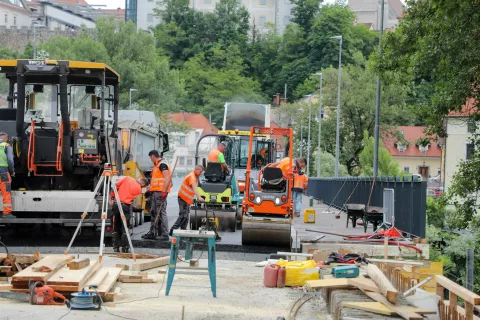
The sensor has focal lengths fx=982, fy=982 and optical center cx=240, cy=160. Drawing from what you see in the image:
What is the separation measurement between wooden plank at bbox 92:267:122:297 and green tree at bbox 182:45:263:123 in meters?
114

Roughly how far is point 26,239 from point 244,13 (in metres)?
133

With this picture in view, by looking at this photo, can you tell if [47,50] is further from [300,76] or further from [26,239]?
[26,239]


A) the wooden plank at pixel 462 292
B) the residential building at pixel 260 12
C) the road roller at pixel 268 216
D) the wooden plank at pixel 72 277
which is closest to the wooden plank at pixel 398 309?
the wooden plank at pixel 462 292

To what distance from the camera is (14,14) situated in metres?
136

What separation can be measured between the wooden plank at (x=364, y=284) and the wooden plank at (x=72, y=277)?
348 cm

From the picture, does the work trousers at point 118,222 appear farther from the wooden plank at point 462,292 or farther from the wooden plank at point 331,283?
the wooden plank at point 462,292

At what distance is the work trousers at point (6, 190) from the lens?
64.5 ft

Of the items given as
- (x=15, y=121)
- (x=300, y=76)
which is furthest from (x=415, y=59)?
(x=300, y=76)

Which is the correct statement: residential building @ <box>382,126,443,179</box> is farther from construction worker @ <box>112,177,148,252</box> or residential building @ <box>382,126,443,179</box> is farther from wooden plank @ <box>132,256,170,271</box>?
wooden plank @ <box>132,256,170,271</box>

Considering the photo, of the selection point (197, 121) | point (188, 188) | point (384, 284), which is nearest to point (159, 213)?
point (188, 188)

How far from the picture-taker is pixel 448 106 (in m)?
26.0

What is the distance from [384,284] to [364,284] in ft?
1.52

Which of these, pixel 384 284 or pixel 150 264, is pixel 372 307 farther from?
pixel 150 264

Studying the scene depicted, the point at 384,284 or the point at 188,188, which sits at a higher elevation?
the point at 188,188
